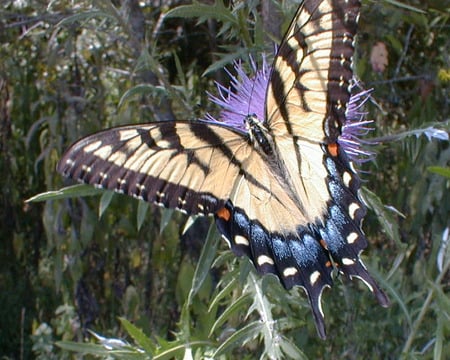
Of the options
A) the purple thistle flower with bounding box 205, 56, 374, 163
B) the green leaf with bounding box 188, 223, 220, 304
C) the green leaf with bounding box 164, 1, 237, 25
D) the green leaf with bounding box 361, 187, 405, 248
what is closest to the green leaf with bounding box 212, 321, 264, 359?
the green leaf with bounding box 188, 223, 220, 304

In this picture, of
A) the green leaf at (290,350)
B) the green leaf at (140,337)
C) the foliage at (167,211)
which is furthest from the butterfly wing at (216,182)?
the green leaf at (140,337)

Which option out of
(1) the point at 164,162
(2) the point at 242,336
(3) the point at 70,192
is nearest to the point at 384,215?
(2) the point at 242,336

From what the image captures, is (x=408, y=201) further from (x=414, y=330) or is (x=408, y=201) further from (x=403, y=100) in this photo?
(x=414, y=330)

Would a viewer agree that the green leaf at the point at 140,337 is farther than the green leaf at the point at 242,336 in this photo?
Yes

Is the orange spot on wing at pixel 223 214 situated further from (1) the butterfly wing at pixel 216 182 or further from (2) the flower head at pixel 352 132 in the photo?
(2) the flower head at pixel 352 132

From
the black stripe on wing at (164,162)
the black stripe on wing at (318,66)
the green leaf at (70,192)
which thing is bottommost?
the green leaf at (70,192)

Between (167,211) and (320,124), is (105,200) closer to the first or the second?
(167,211)
